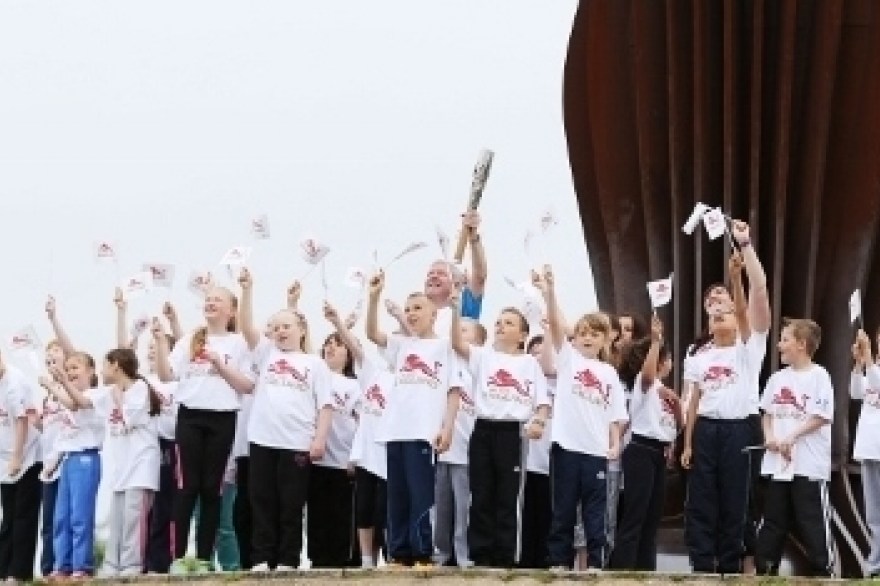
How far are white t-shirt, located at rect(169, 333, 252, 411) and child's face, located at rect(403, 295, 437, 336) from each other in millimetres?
1161

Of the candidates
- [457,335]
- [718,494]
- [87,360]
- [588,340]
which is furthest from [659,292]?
[87,360]

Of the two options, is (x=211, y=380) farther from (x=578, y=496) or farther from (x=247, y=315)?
(x=578, y=496)

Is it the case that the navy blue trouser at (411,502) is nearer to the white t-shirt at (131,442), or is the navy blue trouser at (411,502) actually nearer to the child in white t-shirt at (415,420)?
the child in white t-shirt at (415,420)

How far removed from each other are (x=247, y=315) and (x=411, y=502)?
164cm

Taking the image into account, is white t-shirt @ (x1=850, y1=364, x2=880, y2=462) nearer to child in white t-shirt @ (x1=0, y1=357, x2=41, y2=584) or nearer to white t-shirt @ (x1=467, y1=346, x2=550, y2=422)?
white t-shirt @ (x1=467, y1=346, x2=550, y2=422)

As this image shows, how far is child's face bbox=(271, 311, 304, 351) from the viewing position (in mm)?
13047

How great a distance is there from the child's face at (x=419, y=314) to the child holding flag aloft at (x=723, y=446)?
63.6 inches

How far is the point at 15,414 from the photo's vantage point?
580 inches

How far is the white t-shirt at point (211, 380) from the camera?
1324 cm

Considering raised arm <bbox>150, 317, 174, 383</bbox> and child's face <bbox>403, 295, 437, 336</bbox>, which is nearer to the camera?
child's face <bbox>403, 295, 437, 336</bbox>

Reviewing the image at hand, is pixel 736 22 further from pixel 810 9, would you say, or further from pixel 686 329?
pixel 686 329

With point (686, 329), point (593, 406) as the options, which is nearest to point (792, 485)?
point (593, 406)

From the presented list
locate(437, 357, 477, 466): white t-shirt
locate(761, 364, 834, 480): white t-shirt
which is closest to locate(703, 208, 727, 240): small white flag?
locate(761, 364, 834, 480): white t-shirt

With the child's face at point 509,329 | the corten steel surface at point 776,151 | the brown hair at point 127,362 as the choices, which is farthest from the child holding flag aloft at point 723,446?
the brown hair at point 127,362
